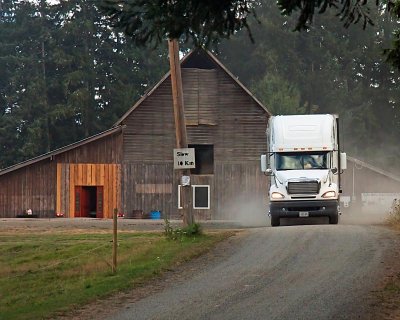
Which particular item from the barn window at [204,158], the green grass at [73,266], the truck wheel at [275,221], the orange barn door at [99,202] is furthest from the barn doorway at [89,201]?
the truck wheel at [275,221]

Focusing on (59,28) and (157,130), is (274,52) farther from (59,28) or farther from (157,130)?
(157,130)

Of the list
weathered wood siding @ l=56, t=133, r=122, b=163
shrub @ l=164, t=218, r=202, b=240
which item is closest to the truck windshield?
shrub @ l=164, t=218, r=202, b=240

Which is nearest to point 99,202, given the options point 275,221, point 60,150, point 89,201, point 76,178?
point 89,201

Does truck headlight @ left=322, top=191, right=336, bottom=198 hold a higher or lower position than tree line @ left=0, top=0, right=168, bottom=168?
lower

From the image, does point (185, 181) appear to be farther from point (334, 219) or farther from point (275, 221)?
point (334, 219)

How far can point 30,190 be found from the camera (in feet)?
154

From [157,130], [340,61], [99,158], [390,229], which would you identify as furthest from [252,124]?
[340,61]

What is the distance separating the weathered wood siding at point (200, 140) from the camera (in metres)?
47.4

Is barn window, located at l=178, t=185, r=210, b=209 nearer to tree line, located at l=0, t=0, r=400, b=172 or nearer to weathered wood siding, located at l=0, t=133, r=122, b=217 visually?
weathered wood siding, located at l=0, t=133, r=122, b=217

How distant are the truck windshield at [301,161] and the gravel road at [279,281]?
575 cm

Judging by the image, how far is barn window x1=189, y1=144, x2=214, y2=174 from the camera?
4800cm

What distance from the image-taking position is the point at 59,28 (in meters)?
74.8

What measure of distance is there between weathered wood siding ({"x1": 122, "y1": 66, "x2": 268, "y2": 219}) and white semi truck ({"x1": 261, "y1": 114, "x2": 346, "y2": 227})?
60.7ft

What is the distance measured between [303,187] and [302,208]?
0.74m
